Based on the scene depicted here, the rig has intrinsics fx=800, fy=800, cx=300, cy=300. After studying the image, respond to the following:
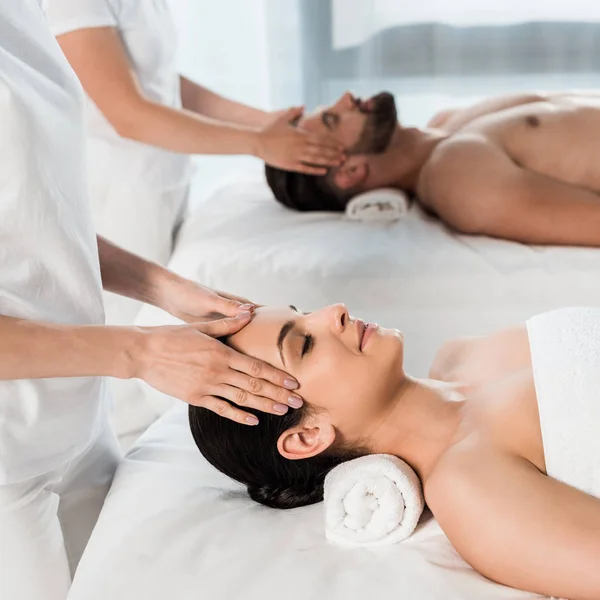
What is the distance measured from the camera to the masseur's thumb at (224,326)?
1.28 metres

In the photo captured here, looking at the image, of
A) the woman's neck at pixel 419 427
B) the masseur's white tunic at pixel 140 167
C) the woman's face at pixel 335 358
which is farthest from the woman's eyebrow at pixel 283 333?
the masseur's white tunic at pixel 140 167

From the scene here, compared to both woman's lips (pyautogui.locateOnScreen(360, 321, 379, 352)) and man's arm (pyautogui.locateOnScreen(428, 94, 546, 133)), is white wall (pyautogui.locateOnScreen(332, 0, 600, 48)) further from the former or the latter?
woman's lips (pyautogui.locateOnScreen(360, 321, 379, 352))

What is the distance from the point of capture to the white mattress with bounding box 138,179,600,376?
1.89m

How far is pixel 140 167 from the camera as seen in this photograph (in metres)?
2.29

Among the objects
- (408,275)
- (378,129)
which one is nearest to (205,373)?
(408,275)

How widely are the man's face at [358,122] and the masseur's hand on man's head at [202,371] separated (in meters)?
1.37

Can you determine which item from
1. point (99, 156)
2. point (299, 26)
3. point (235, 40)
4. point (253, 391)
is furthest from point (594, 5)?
point (253, 391)

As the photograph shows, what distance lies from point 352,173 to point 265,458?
1.31 meters

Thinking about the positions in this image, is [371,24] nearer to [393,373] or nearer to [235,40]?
[235,40]

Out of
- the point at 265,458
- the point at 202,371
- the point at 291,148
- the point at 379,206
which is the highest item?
the point at 202,371

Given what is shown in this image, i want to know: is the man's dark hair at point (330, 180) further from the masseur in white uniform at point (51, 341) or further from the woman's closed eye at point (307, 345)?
the woman's closed eye at point (307, 345)

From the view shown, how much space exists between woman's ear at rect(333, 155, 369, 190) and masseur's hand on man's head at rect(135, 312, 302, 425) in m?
1.33

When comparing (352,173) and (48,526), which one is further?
(352,173)

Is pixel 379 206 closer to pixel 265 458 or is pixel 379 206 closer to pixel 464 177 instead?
pixel 464 177
